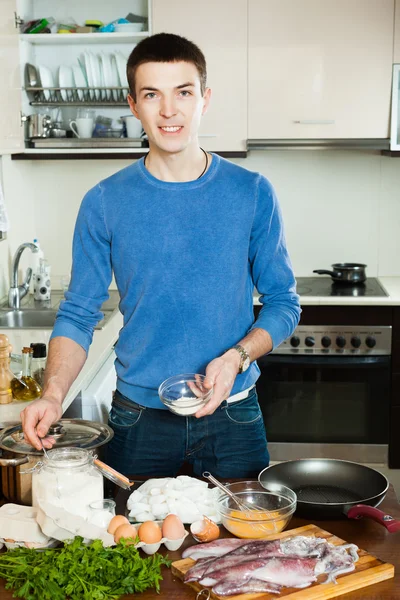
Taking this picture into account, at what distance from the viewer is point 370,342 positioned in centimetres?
360

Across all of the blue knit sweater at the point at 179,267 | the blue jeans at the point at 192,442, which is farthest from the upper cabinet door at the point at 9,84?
the blue jeans at the point at 192,442

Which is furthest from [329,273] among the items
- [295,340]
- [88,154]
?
[88,154]

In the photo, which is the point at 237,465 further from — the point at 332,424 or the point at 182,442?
the point at 332,424

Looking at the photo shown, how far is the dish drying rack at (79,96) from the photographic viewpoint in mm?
3744

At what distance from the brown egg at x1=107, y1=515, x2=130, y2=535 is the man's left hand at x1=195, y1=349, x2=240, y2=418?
29 cm

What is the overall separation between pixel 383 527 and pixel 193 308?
0.67m

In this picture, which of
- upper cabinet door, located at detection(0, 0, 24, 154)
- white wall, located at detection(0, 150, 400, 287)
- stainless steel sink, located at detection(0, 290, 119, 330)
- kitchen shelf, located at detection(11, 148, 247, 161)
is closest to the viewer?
upper cabinet door, located at detection(0, 0, 24, 154)

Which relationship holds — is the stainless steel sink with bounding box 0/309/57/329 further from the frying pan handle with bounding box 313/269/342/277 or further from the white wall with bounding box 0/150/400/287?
the frying pan handle with bounding box 313/269/342/277

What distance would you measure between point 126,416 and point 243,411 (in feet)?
0.92

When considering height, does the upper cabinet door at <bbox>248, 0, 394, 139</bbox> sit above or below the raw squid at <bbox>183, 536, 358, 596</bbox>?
above

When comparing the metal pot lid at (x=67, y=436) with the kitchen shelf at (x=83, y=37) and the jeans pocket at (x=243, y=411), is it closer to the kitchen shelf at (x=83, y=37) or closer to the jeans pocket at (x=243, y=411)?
the jeans pocket at (x=243, y=411)

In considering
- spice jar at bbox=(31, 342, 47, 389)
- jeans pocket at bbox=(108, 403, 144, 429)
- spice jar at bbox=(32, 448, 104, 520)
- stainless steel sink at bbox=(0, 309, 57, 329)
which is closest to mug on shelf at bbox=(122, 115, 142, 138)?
stainless steel sink at bbox=(0, 309, 57, 329)

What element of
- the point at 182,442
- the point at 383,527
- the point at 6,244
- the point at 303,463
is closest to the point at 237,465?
the point at 182,442

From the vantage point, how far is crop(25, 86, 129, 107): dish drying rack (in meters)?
3.74
